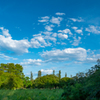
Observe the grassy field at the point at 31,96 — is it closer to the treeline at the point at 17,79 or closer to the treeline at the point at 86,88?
the treeline at the point at 86,88

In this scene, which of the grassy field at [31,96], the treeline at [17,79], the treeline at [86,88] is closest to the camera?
the treeline at [86,88]

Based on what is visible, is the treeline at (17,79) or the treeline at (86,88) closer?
the treeline at (86,88)

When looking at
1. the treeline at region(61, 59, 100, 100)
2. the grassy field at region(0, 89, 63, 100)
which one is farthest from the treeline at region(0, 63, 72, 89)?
the treeline at region(61, 59, 100, 100)

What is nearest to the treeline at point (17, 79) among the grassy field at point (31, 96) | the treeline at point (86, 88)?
the grassy field at point (31, 96)

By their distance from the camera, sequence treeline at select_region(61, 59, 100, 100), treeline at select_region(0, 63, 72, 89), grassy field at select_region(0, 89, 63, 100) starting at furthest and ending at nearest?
treeline at select_region(0, 63, 72, 89) < grassy field at select_region(0, 89, 63, 100) < treeline at select_region(61, 59, 100, 100)

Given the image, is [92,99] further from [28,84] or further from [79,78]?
[28,84]

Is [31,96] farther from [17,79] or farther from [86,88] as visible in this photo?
[17,79]

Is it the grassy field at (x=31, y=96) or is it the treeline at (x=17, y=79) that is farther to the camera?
the treeline at (x=17, y=79)

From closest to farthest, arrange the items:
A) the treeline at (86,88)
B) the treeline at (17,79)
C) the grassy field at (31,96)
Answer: the treeline at (86,88) → the grassy field at (31,96) → the treeline at (17,79)

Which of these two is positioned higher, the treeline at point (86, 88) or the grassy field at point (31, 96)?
the treeline at point (86, 88)

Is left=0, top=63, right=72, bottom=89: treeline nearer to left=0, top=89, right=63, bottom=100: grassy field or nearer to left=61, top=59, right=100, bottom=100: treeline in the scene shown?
left=0, top=89, right=63, bottom=100: grassy field

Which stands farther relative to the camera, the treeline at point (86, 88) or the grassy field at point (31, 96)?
the grassy field at point (31, 96)

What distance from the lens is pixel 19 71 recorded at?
162 feet

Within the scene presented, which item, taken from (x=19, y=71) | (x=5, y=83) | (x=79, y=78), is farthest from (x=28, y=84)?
(x=79, y=78)
